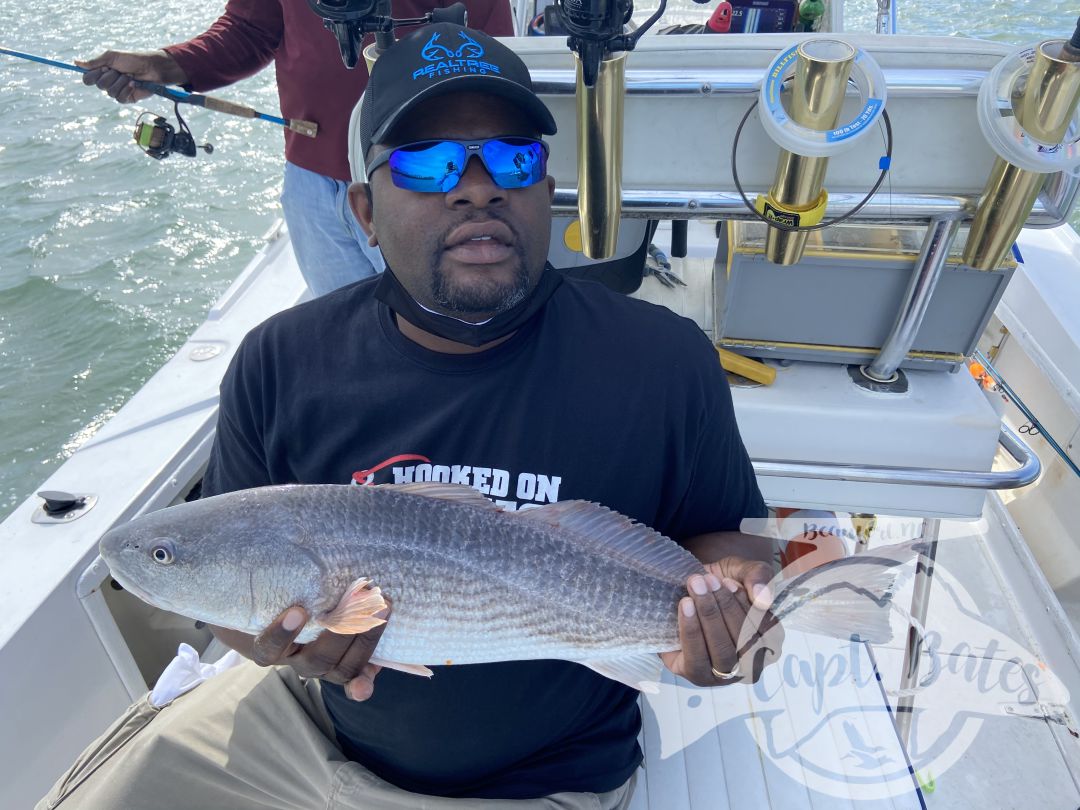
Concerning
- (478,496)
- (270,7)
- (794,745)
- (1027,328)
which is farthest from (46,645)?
(1027,328)

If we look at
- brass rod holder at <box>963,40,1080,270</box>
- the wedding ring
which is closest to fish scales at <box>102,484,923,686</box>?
the wedding ring

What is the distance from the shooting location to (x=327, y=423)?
192 centimetres

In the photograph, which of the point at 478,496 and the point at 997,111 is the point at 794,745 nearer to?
the point at 478,496

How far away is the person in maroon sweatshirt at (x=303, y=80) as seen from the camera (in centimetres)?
346

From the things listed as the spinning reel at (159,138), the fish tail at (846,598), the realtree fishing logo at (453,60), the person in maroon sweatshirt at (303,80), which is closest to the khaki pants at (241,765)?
the fish tail at (846,598)

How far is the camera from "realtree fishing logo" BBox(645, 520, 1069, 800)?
243 centimetres

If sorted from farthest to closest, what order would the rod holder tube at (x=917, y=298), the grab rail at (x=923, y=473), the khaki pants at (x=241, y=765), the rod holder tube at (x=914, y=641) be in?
the rod holder tube at (x=914, y=641)
the grab rail at (x=923, y=473)
the rod holder tube at (x=917, y=298)
the khaki pants at (x=241, y=765)

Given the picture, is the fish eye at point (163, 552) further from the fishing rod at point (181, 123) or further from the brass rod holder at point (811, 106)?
the fishing rod at point (181, 123)

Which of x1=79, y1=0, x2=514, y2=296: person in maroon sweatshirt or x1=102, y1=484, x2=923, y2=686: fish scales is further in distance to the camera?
x1=79, y1=0, x2=514, y2=296: person in maroon sweatshirt

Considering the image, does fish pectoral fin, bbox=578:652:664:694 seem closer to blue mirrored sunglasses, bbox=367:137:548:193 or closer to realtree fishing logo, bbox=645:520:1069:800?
realtree fishing logo, bbox=645:520:1069:800

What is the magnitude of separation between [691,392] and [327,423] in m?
0.95

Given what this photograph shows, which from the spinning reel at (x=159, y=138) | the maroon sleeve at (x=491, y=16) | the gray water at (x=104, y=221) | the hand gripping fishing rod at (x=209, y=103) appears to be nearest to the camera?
the maroon sleeve at (x=491, y=16)

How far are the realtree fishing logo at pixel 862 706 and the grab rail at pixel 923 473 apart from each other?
0.64m

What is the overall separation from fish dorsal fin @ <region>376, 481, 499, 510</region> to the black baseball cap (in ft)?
2.84
